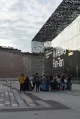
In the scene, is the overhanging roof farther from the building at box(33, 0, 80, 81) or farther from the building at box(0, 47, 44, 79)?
the building at box(0, 47, 44, 79)

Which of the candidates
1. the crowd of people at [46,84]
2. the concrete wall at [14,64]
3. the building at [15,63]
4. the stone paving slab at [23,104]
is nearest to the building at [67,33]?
the crowd of people at [46,84]

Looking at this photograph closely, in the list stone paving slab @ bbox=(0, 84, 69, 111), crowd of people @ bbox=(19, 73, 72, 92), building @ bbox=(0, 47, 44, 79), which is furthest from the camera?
building @ bbox=(0, 47, 44, 79)

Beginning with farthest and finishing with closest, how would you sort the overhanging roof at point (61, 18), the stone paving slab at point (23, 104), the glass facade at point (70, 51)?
the overhanging roof at point (61, 18) → the glass facade at point (70, 51) → the stone paving slab at point (23, 104)

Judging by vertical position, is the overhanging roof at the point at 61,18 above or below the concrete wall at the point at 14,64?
above

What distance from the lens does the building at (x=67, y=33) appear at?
41156 mm

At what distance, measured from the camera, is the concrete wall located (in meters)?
112

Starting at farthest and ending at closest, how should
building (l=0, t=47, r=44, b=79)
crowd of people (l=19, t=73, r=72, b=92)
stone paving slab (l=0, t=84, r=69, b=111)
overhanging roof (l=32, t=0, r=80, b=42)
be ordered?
building (l=0, t=47, r=44, b=79) < overhanging roof (l=32, t=0, r=80, b=42) < crowd of people (l=19, t=73, r=72, b=92) < stone paving slab (l=0, t=84, r=69, b=111)

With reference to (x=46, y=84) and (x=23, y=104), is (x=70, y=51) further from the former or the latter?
(x=23, y=104)

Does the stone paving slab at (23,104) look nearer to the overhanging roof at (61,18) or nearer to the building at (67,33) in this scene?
the building at (67,33)

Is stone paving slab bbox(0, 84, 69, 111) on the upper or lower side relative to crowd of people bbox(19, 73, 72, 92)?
lower

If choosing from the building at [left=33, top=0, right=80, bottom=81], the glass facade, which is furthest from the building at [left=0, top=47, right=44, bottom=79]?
the glass facade

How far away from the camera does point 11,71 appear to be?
4459 inches

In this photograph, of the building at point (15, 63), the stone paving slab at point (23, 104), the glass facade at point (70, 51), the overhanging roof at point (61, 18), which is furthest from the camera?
the building at point (15, 63)

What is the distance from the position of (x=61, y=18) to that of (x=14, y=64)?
68707 mm
